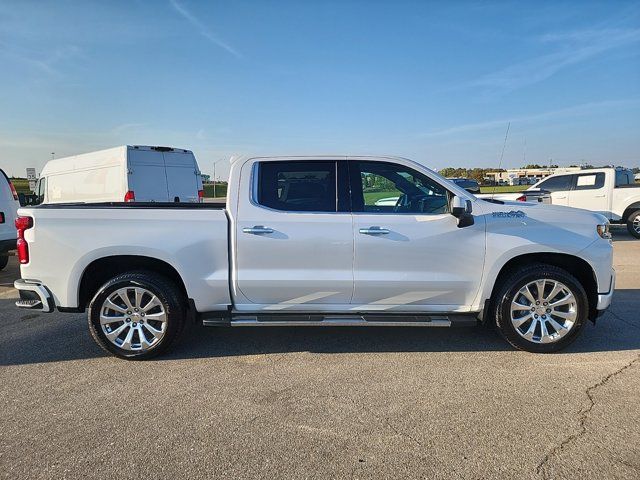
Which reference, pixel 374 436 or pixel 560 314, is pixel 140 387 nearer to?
pixel 374 436

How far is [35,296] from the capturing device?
3.88 meters

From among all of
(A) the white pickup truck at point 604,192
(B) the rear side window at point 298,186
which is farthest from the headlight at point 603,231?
(A) the white pickup truck at point 604,192

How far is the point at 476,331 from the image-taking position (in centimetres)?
459

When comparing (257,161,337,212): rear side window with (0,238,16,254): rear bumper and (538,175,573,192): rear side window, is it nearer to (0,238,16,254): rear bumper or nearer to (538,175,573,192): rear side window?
(0,238,16,254): rear bumper

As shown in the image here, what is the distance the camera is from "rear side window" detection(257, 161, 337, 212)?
13.1ft

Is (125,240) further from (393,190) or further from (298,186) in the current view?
(393,190)

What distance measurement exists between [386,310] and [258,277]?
1.24m

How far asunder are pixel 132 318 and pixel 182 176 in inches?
326

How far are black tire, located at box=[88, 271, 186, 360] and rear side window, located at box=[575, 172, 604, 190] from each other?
1263 cm

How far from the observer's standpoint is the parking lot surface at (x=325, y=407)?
246 cm

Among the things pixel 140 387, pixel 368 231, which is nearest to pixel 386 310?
pixel 368 231

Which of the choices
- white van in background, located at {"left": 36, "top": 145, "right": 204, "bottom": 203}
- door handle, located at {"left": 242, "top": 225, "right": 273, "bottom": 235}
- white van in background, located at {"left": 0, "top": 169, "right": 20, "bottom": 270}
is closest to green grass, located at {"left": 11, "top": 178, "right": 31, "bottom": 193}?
white van in background, located at {"left": 36, "top": 145, "right": 204, "bottom": 203}

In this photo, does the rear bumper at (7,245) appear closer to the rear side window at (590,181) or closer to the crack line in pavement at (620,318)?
the crack line in pavement at (620,318)

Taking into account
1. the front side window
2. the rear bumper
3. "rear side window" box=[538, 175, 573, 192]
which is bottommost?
the rear bumper
